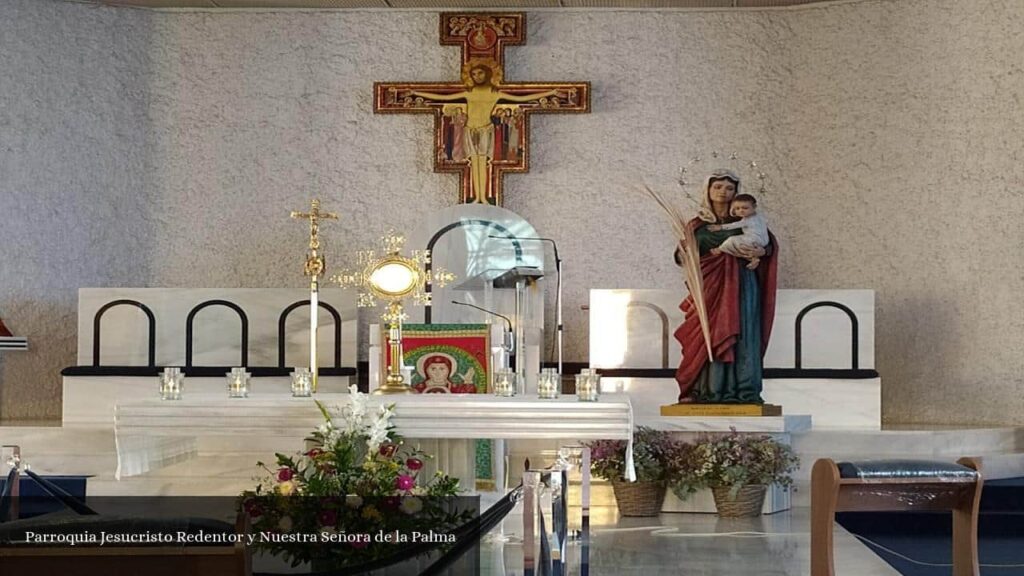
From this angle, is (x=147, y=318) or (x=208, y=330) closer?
(x=147, y=318)

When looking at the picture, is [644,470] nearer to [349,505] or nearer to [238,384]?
[238,384]

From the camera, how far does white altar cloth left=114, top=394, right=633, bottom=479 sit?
6.14 meters

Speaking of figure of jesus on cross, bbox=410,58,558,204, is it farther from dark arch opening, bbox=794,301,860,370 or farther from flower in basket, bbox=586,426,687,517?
flower in basket, bbox=586,426,687,517

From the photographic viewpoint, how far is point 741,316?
889cm

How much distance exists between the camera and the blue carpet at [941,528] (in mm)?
7696

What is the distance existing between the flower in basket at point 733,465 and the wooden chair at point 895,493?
2.55 metres

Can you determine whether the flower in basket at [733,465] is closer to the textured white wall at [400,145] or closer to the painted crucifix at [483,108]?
the textured white wall at [400,145]

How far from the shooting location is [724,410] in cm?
878

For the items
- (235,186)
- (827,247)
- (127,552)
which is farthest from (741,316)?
(127,552)

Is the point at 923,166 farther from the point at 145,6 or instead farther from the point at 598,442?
the point at 145,6

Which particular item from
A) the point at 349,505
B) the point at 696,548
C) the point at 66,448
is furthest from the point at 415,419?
the point at 66,448

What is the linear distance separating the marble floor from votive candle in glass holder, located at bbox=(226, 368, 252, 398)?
1360mm

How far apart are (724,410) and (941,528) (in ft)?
4.77

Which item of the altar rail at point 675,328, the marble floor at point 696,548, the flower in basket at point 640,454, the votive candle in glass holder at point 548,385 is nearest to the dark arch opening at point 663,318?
the altar rail at point 675,328
